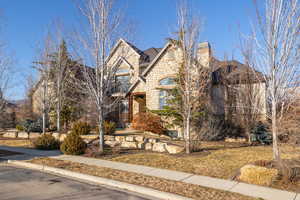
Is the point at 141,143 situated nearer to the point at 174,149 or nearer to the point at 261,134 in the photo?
the point at 174,149

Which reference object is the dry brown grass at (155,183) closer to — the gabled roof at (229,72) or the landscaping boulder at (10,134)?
the landscaping boulder at (10,134)

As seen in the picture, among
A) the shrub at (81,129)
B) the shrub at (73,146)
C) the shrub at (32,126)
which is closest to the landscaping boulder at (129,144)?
the shrub at (73,146)

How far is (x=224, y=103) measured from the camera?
17828 mm

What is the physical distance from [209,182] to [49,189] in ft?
15.3

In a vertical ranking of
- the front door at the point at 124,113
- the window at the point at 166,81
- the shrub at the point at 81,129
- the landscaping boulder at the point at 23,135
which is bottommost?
the landscaping boulder at the point at 23,135

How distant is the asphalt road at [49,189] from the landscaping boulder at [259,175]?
3340 millimetres

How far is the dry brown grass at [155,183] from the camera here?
5.13m

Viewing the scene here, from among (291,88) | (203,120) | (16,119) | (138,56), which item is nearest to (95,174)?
(291,88)

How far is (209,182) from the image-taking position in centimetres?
614

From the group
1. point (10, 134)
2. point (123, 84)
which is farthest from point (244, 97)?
point (10, 134)

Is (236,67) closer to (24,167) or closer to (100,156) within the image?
(100,156)

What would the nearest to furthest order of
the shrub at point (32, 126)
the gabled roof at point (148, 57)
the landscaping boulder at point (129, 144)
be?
the landscaping boulder at point (129, 144) < the shrub at point (32, 126) < the gabled roof at point (148, 57)

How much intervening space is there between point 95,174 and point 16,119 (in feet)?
82.5

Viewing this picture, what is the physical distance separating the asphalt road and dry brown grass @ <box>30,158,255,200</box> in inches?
29.6
